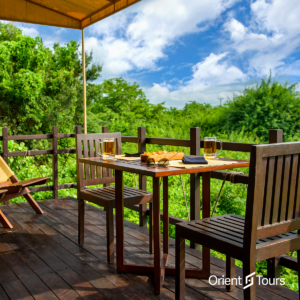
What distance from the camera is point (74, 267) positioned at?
2.17 meters

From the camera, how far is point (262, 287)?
1.88 meters

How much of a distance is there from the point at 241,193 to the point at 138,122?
7391mm

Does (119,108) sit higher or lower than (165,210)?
higher

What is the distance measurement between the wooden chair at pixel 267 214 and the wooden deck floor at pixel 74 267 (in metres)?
0.57

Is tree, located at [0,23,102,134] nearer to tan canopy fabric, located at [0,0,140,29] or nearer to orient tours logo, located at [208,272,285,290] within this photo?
tan canopy fabric, located at [0,0,140,29]

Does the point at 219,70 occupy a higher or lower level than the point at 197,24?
lower

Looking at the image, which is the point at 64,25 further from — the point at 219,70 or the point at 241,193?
the point at 219,70

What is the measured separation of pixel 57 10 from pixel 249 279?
355cm

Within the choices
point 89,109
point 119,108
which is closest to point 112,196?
point 89,109

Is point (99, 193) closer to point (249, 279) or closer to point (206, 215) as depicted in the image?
point (206, 215)

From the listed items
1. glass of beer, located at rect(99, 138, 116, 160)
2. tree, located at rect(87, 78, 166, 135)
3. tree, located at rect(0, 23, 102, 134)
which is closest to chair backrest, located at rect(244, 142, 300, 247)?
glass of beer, located at rect(99, 138, 116, 160)

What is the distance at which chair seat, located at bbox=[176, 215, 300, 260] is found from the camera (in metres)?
1.29

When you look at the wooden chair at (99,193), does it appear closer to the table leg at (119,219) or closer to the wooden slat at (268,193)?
the table leg at (119,219)

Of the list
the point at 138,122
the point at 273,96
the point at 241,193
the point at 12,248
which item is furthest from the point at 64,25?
the point at 138,122
